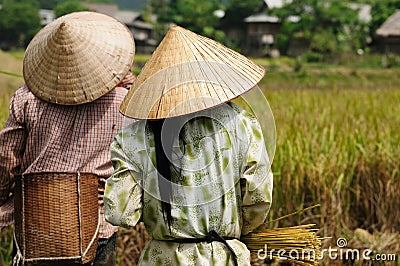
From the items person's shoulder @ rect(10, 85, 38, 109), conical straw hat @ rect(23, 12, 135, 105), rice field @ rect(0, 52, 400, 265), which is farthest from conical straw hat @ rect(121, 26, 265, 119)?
rice field @ rect(0, 52, 400, 265)

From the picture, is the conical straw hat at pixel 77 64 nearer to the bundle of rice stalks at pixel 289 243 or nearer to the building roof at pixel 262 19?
the bundle of rice stalks at pixel 289 243

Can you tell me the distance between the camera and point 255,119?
1709 mm

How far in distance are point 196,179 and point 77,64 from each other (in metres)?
0.74

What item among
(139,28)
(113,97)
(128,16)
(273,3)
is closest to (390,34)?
(273,3)

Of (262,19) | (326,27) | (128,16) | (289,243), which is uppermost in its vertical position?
(289,243)

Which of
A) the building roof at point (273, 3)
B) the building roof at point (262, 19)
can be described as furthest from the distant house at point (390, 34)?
the building roof at point (273, 3)

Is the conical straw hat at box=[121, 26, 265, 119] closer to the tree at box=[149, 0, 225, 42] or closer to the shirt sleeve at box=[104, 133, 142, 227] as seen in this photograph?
the shirt sleeve at box=[104, 133, 142, 227]

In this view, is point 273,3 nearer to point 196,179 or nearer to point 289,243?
point 289,243

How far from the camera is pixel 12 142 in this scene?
2213mm

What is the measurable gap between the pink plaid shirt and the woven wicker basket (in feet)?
0.35

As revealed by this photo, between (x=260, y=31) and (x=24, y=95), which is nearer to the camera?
(x=24, y=95)

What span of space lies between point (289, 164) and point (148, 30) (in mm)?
43325

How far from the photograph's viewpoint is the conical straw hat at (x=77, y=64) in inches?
84.7

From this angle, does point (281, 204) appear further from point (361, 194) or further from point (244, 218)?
point (244, 218)
